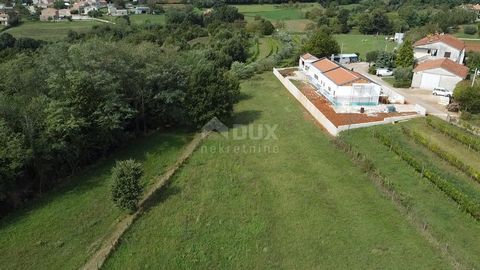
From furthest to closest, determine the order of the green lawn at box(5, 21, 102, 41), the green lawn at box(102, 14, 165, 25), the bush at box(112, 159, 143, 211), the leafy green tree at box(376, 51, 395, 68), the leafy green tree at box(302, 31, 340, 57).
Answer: the green lawn at box(102, 14, 165, 25)
the green lawn at box(5, 21, 102, 41)
the leafy green tree at box(302, 31, 340, 57)
the leafy green tree at box(376, 51, 395, 68)
the bush at box(112, 159, 143, 211)

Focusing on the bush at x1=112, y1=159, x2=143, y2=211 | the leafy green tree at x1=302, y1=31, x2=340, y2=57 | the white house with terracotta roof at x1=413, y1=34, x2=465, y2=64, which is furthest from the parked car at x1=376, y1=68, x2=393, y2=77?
the bush at x1=112, y1=159, x2=143, y2=211

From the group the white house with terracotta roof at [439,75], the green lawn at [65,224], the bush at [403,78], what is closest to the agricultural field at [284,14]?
the bush at [403,78]

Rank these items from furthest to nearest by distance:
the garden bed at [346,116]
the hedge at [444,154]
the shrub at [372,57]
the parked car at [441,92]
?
the shrub at [372,57], the parked car at [441,92], the garden bed at [346,116], the hedge at [444,154]

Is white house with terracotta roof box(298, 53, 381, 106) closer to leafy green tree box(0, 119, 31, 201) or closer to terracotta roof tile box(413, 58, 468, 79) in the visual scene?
terracotta roof tile box(413, 58, 468, 79)

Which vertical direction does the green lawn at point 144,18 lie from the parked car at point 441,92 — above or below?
above

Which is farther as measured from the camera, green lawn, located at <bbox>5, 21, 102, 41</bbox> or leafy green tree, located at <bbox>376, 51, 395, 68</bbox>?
green lawn, located at <bbox>5, 21, 102, 41</bbox>

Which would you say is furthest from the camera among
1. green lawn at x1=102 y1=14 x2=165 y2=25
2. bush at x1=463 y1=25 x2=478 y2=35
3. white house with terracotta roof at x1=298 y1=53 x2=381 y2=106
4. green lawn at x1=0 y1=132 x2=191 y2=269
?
green lawn at x1=102 y1=14 x2=165 y2=25

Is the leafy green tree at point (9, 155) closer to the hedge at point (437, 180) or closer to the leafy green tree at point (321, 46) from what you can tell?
the hedge at point (437, 180)

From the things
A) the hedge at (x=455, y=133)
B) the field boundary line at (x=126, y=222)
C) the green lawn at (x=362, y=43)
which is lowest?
the field boundary line at (x=126, y=222)
